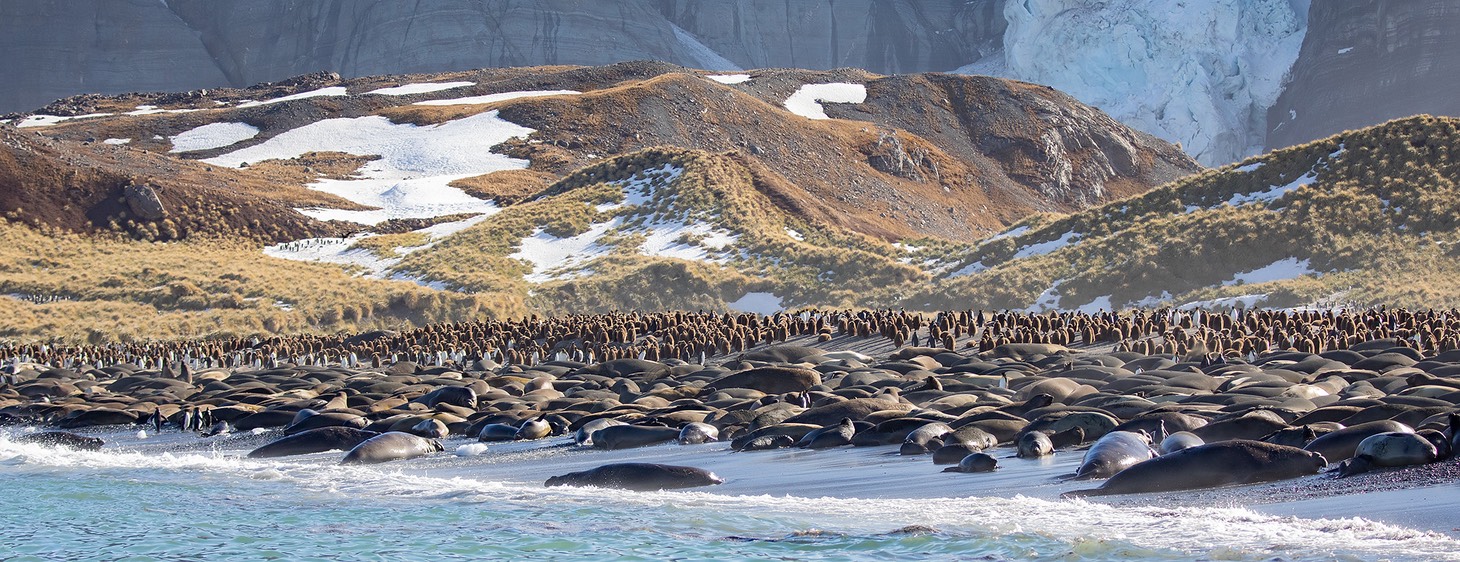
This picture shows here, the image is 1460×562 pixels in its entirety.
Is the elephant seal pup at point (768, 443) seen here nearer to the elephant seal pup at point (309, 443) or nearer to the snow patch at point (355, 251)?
the elephant seal pup at point (309, 443)

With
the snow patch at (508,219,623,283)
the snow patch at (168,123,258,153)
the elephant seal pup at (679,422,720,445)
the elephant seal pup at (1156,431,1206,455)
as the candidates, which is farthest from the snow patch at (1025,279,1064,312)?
the snow patch at (168,123,258,153)

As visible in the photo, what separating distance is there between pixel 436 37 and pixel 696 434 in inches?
5225

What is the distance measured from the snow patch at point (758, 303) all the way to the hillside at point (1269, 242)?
4.60 metres


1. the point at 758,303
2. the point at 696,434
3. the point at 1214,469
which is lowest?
the point at 1214,469

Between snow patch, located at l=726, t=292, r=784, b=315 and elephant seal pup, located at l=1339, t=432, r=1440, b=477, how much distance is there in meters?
35.0

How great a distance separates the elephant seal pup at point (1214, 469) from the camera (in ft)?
28.2

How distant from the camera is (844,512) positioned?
8891 mm

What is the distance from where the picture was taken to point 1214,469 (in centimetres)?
859

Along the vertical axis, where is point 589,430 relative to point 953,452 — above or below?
above

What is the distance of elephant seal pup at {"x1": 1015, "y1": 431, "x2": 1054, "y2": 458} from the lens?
10.6m

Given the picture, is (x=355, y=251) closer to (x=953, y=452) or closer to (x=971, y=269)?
(x=971, y=269)

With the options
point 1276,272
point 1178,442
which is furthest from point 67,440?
point 1276,272

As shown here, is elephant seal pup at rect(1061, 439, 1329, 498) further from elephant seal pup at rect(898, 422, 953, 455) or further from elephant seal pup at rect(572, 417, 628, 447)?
elephant seal pup at rect(572, 417, 628, 447)

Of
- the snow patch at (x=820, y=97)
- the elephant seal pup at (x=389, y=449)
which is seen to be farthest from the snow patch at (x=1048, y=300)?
the snow patch at (x=820, y=97)
